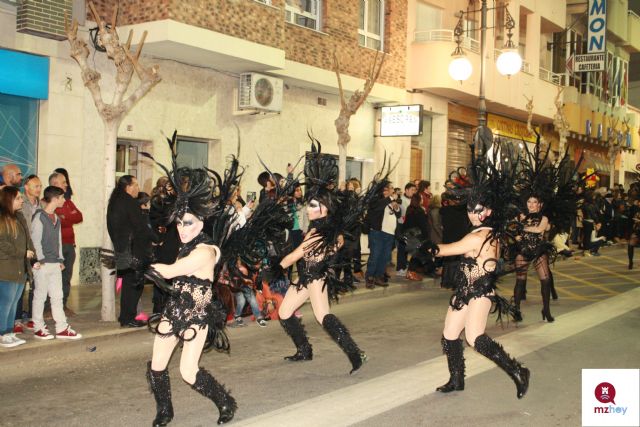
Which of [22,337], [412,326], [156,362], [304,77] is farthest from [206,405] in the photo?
[304,77]

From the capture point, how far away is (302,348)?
26.0ft

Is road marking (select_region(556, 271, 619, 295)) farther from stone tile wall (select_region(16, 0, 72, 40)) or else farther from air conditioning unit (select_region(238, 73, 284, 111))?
stone tile wall (select_region(16, 0, 72, 40))

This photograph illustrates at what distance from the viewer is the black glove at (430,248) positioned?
21.3 feet

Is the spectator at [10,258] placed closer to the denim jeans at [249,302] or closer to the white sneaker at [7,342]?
the white sneaker at [7,342]

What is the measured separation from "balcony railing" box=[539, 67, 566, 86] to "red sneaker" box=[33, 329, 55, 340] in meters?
24.6

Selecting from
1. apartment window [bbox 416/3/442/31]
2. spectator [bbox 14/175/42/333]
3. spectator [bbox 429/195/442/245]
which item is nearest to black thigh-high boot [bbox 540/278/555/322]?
spectator [bbox 429/195/442/245]

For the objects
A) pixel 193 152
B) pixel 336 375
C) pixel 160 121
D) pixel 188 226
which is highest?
pixel 160 121

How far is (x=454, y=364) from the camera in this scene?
6.64 m

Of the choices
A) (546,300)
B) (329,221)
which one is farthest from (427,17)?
(329,221)

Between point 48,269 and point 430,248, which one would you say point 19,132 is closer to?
point 48,269

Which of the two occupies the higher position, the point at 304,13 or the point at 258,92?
the point at 304,13

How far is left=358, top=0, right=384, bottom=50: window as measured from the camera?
20.5 meters

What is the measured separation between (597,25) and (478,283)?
93.8 feet

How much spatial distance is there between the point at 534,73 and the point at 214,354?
22528mm
